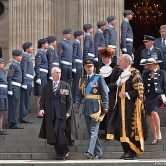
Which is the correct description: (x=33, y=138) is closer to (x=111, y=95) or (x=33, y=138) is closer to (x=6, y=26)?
(x=111, y=95)

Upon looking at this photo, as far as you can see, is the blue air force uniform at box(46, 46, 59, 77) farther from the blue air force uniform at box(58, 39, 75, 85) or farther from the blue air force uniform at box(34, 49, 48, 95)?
the blue air force uniform at box(58, 39, 75, 85)

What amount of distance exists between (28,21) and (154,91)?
7574mm

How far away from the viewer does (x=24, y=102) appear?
1981 centimetres

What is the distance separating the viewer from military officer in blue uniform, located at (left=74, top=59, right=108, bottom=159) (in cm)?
1720

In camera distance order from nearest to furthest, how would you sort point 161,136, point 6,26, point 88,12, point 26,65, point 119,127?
point 119,127, point 161,136, point 26,65, point 88,12, point 6,26

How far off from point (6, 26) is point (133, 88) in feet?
35.7

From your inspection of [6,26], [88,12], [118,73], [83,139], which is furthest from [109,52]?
[6,26]

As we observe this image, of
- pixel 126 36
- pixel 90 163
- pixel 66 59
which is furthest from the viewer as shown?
pixel 126 36

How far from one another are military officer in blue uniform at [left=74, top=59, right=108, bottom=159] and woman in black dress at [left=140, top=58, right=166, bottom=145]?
1178mm

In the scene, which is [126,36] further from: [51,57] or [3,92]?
[3,92]

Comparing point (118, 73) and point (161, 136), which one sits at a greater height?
point (118, 73)

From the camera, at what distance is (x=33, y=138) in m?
18.5

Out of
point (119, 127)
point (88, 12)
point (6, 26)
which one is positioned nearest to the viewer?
point (119, 127)

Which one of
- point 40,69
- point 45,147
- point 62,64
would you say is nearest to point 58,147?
point 45,147
